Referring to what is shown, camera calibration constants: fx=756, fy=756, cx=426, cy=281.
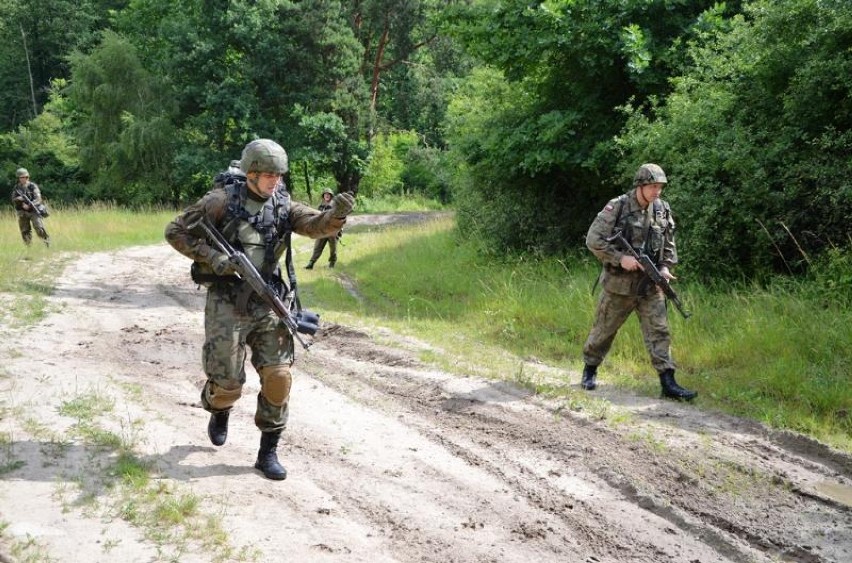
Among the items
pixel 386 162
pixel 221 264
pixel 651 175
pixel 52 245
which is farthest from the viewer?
pixel 386 162

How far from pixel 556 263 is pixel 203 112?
27751 millimetres

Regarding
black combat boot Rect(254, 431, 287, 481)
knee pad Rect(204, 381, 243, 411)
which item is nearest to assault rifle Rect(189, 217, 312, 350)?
knee pad Rect(204, 381, 243, 411)

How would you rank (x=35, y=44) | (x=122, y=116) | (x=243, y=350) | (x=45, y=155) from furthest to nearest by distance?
(x=35, y=44), (x=45, y=155), (x=122, y=116), (x=243, y=350)

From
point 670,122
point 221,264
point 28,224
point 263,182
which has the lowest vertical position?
point 28,224

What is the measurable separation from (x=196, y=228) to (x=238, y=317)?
64 centimetres

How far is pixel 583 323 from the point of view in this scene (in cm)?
952

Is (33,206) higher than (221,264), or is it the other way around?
(221,264)

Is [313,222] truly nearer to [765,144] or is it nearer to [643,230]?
[643,230]

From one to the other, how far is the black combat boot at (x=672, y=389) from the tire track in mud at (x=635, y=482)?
92cm

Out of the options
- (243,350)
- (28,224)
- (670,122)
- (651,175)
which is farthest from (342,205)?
(28,224)

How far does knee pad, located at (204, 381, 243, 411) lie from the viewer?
5.03m

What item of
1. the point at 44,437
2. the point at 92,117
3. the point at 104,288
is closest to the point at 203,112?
the point at 92,117

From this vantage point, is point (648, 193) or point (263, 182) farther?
point (648, 193)

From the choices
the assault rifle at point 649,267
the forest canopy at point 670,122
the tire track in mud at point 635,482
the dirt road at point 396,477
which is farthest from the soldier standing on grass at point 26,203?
the assault rifle at point 649,267
